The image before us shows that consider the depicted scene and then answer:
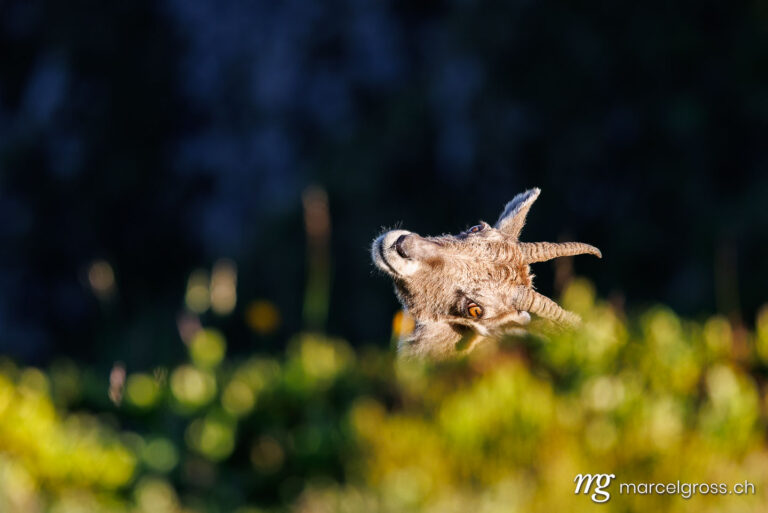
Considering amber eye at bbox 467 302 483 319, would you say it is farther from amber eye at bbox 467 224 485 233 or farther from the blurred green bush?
the blurred green bush

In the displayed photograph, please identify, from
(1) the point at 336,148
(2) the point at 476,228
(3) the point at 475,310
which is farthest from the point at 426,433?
(1) the point at 336,148

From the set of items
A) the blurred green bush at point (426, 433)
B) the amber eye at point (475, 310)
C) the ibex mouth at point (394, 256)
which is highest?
the blurred green bush at point (426, 433)

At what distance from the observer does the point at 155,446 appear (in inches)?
212

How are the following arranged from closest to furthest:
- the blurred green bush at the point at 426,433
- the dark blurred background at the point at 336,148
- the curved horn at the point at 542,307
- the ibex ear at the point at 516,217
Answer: the curved horn at the point at 542,307
the ibex ear at the point at 516,217
the blurred green bush at the point at 426,433
the dark blurred background at the point at 336,148

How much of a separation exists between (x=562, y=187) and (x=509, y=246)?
734 cm

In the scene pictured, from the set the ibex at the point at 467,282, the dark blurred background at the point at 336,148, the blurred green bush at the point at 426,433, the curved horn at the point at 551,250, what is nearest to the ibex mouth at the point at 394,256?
the ibex at the point at 467,282

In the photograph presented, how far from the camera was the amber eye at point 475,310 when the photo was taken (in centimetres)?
68

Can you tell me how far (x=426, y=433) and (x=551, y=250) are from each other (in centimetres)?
410

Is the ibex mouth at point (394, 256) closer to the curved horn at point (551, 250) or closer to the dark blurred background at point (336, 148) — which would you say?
the curved horn at point (551, 250)

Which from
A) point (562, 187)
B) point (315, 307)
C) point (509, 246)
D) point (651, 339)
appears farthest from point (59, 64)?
point (509, 246)

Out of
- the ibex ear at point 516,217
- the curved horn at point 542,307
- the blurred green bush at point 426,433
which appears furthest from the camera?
the blurred green bush at point 426,433

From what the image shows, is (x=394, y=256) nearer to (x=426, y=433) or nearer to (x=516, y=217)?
(x=516, y=217)

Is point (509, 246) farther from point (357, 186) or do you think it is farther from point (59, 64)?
point (59, 64)

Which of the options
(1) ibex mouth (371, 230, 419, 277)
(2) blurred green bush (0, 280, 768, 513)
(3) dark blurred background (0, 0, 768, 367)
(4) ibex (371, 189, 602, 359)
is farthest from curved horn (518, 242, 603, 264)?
(3) dark blurred background (0, 0, 768, 367)
